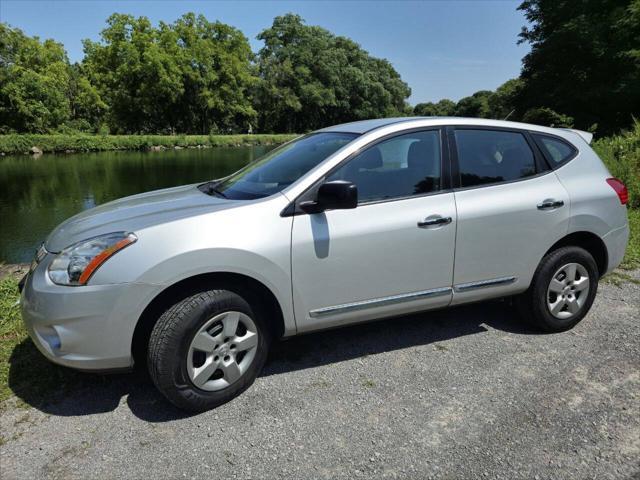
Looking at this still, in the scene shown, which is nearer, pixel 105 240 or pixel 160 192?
pixel 105 240

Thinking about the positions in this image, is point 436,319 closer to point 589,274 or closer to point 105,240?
point 589,274

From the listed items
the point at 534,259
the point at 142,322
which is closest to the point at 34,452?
the point at 142,322

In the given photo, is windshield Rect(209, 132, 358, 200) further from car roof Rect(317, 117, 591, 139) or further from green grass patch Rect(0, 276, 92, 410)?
green grass patch Rect(0, 276, 92, 410)

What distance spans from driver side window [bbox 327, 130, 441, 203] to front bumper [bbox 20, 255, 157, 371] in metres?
Result: 1.45

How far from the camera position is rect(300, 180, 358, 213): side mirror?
2.83 meters

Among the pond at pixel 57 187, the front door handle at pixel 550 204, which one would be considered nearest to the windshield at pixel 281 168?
the front door handle at pixel 550 204

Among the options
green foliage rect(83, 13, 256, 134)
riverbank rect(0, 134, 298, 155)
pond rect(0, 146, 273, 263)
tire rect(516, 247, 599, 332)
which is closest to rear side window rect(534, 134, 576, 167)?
tire rect(516, 247, 599, 332)

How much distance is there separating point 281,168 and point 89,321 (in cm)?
166

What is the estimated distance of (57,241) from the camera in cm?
297

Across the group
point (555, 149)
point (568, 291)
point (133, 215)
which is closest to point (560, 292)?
point (568, 291)

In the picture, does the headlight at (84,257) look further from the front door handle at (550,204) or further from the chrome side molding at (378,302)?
the front door handle at (550,204)

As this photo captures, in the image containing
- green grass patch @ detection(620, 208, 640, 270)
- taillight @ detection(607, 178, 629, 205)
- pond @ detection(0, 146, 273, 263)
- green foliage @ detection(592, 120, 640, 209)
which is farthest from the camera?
pond @ detection(0, 146, 273, 263)

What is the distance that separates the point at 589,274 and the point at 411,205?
5.89ft

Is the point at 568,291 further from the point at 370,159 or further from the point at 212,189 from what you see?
the point at 212,189
